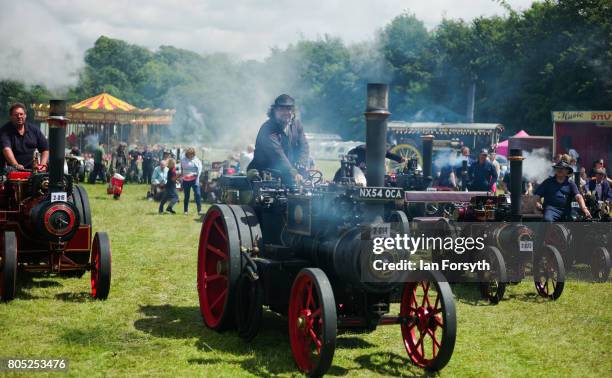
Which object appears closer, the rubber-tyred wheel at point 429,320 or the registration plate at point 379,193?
the rubber-tyred wheel at point 429,320

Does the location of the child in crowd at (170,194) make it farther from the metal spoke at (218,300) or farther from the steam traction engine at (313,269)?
the metal spoke at (218,300)

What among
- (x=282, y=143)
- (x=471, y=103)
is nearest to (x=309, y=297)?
(x=282, y=143)

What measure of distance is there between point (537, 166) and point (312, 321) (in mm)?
18725

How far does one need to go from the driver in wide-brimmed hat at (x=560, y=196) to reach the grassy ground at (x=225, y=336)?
3.00 feet

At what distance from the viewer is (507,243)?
26.6 feet

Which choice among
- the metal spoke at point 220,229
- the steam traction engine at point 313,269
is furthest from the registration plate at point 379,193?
the metal spoke at point 220,229

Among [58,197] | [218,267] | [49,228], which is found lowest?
Answer: [218,267]

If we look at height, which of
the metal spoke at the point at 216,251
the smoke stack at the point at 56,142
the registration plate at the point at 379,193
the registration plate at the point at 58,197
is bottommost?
the metal spoke at the point at 216,251

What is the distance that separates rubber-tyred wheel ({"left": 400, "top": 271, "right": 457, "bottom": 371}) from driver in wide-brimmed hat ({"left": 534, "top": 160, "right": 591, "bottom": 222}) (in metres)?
4.52

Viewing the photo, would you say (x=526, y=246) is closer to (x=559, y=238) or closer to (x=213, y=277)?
(x=559, y=238)

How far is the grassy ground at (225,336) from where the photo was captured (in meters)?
5.13

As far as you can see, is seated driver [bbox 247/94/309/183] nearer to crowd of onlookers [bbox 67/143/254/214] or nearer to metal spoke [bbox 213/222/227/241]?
metal spoke [bbox 213/222/227/241]

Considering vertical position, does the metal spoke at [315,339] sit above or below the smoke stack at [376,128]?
below

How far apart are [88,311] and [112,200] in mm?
11842
